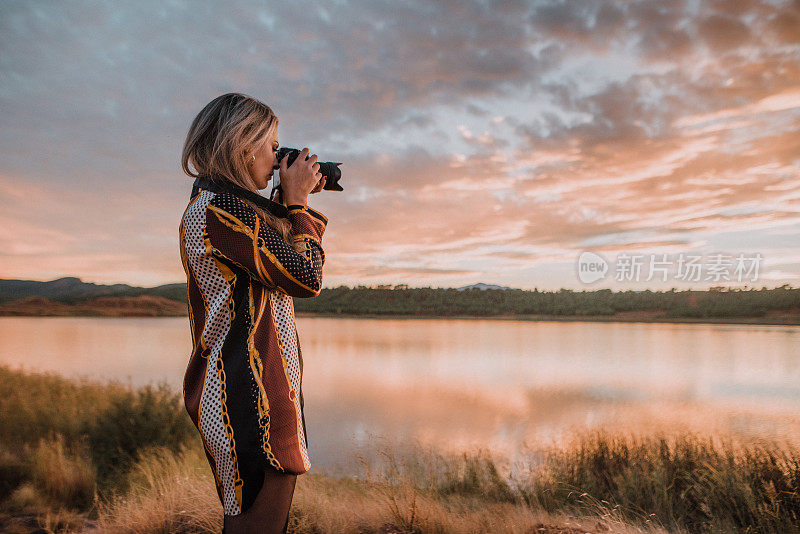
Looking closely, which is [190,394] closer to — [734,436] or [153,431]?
[153,431]

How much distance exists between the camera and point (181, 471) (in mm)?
4887

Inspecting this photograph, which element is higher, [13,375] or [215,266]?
[215,266]

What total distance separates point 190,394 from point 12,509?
13.5 feet

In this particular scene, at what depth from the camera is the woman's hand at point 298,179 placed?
60.4 inches

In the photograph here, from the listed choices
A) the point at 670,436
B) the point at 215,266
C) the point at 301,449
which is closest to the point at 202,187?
the point at 215,266

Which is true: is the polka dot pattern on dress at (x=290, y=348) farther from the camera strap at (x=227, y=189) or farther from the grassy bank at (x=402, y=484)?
the grassy bank at (x=402, y=484)

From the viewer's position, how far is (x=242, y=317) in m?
1.34

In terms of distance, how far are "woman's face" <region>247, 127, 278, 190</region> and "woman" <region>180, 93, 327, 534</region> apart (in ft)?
0.05

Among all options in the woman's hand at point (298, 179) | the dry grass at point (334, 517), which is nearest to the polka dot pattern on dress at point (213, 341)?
the woman's hand at point (298, 179)

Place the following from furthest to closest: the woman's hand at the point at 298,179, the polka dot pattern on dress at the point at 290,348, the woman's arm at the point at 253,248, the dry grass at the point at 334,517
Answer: the dry grass at the point at 334,517 → the woman's hand at the point at 298,179 → the polka dot pattern on dress at the point at 290,348 → the woman's arm at the point at 253,248

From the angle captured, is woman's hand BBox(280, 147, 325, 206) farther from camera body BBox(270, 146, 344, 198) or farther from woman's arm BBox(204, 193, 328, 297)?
woman's arm BBox(204, 193, 328, 297)

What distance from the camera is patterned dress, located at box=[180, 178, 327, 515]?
4.29 feet

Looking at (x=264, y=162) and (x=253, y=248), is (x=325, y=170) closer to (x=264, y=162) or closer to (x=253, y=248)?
(x=264, y=162)

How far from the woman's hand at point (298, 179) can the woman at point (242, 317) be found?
0.30ft
